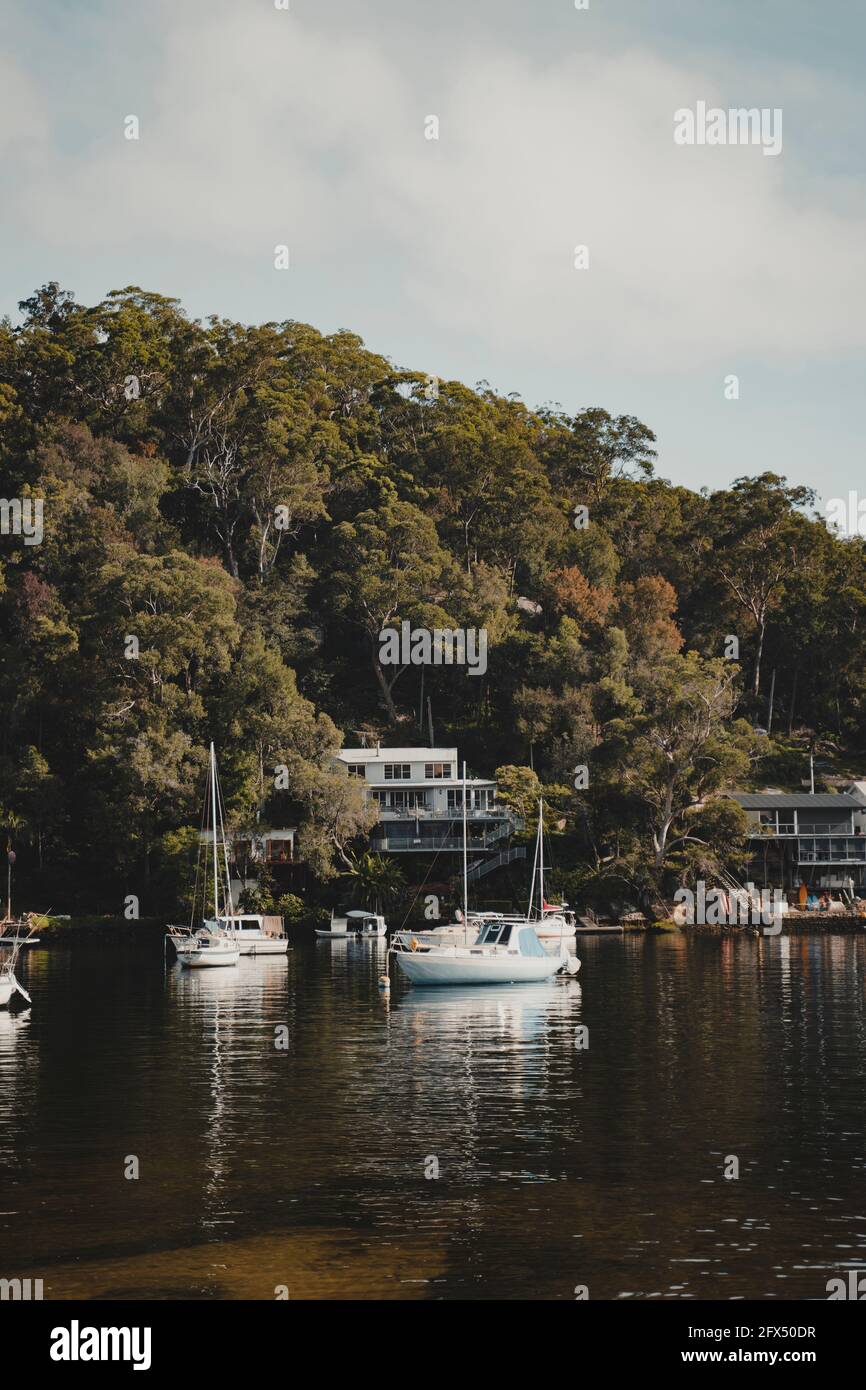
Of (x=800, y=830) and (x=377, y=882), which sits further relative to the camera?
(x=800, y=830)

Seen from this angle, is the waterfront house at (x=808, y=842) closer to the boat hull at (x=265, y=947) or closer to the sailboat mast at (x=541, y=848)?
the sailboat mast at (x=541, y=848)

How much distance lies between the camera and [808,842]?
108188mm

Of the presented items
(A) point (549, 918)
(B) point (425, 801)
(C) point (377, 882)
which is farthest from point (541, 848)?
(A) point (549, 918)

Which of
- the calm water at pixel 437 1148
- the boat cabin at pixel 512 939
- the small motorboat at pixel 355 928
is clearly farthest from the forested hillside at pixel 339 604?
the calm water at pixel 437 1148

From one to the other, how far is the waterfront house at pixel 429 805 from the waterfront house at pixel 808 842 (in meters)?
18.2

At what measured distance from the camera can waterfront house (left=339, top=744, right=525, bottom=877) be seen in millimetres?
103688

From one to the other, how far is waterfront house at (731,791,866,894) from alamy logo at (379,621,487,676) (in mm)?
22967

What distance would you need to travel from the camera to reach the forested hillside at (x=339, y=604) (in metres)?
99.3

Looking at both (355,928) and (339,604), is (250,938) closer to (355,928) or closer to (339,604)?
(355,928)

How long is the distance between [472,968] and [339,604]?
207ft

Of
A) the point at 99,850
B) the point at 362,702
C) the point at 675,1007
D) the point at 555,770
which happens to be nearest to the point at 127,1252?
the point at 675,1007

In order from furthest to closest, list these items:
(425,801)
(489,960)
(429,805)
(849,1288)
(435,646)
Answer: (435,646), (425,801), (429,805), (489,960), (849,1288)
